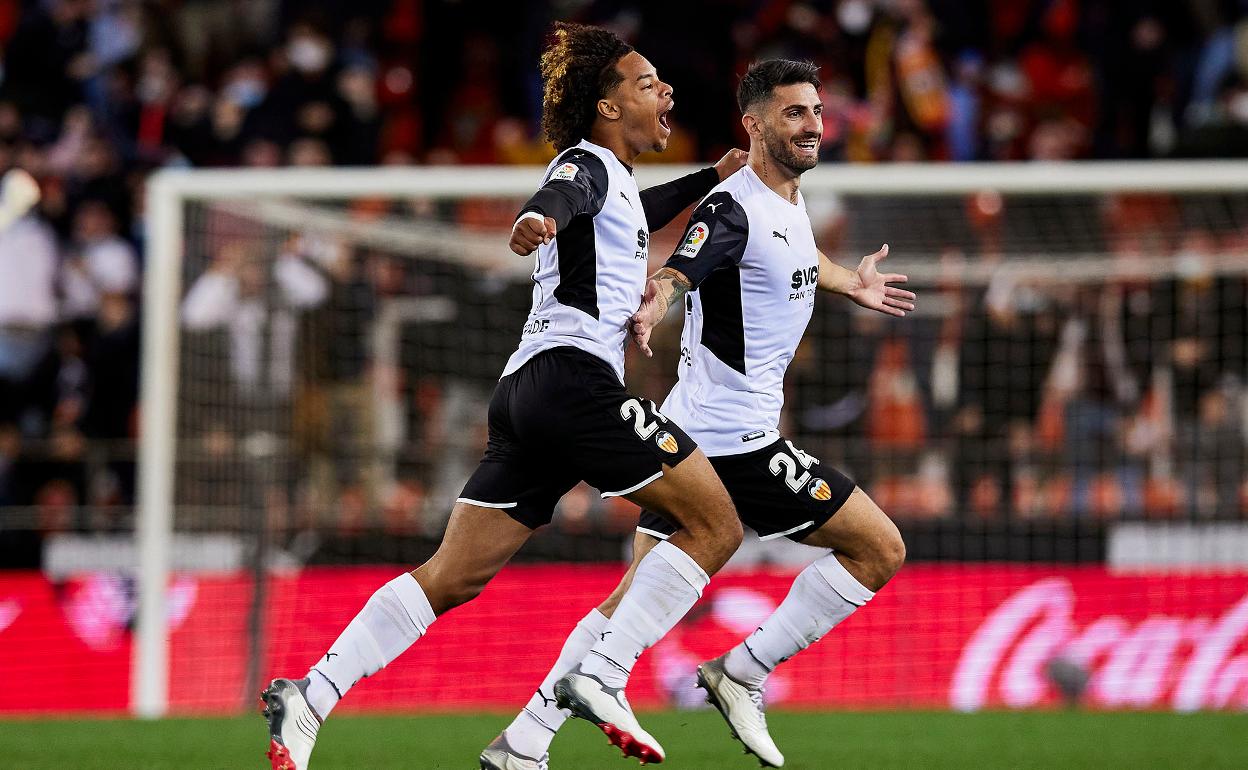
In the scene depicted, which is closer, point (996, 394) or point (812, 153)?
point (812, 153)

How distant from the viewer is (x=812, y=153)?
6.16m

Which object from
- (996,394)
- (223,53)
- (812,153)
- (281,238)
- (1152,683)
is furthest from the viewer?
(223,53)

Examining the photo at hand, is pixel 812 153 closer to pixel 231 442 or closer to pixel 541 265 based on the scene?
pixel 541 265

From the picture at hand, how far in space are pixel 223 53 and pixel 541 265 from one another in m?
12.1

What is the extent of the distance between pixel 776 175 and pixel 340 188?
4734 millimetres

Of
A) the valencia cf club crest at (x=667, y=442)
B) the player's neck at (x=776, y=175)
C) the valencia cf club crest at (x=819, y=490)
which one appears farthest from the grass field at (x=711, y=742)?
the player's neck at (x=776, y=175)

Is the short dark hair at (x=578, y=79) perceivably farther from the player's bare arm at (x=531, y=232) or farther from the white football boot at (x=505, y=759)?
the white football boot at (x=505, y=759)

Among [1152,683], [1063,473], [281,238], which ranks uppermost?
[281,238]

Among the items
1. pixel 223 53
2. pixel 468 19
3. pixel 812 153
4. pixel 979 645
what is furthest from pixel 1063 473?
pixel 223 53

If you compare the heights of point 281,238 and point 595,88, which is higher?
point 595,88

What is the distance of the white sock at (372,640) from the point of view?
5.48m

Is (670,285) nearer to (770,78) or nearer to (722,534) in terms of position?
(722,534)

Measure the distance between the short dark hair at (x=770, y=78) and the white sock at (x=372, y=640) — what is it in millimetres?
2060

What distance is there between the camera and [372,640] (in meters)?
5.56
